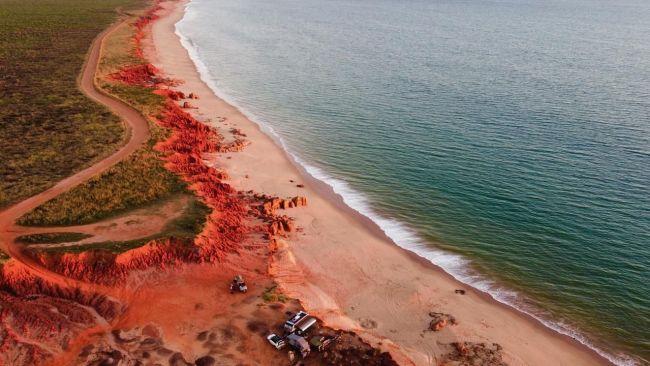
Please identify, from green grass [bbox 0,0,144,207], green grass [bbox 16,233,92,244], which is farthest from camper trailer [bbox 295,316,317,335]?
green grass [bbox 0,0,144,207]

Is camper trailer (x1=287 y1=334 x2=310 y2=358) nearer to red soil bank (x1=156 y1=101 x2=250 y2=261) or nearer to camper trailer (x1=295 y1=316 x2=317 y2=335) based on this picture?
camper trailer (x1=295 y1=316 x2=317 y2=335)

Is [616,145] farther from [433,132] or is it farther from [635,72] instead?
[635,72]

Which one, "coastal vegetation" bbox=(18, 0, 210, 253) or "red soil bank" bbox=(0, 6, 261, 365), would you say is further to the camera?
"coastal vegetation" bbox=(18, 0, 210, 253)

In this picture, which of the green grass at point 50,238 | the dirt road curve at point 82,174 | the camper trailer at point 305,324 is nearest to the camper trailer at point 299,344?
the camper trailer at point 305,324

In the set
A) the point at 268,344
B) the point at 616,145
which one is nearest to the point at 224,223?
the point at 268,344

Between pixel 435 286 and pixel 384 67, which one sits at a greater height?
pixel 384 67

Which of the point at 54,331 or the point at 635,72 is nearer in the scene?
the point at 54,331

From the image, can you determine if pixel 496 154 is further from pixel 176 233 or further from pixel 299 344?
pixel 299 344

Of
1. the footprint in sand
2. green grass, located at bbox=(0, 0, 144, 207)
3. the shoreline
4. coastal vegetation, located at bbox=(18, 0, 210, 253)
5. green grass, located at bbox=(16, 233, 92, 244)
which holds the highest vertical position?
green grass, located at bbox=(0, 0, 144, 207)
